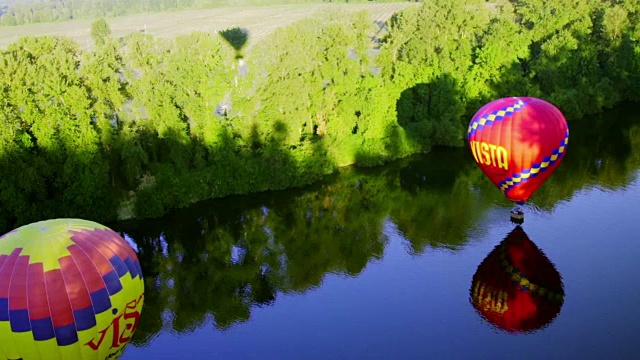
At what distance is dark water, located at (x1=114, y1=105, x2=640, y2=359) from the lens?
19.3 m

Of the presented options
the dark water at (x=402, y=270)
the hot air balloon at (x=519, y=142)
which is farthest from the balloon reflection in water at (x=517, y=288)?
the hot air balloon at (x=519, y=142)

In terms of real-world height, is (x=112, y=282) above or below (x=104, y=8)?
below

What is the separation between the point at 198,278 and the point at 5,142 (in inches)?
404

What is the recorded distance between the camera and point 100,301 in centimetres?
1461

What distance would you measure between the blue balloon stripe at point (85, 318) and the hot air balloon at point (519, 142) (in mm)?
17578

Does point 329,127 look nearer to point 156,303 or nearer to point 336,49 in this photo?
point 336,49

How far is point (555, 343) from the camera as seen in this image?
61.8ft

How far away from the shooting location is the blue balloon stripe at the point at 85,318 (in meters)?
14.4

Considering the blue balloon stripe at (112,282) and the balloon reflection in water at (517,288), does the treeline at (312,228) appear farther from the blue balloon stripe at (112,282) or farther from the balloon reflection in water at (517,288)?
the blue balloon stripe at (112,282)

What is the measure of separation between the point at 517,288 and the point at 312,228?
9.62m

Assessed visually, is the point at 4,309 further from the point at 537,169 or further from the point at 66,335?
the point at 537,169

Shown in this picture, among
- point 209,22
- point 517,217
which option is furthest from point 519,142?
point 209,22

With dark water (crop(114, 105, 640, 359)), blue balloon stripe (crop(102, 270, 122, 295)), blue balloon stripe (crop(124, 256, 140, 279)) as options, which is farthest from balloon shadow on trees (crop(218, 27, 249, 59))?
blue balloon stripe (crop(102, 270, 122, 295))

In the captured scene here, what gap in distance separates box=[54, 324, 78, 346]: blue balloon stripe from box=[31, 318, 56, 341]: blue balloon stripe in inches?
5.0
